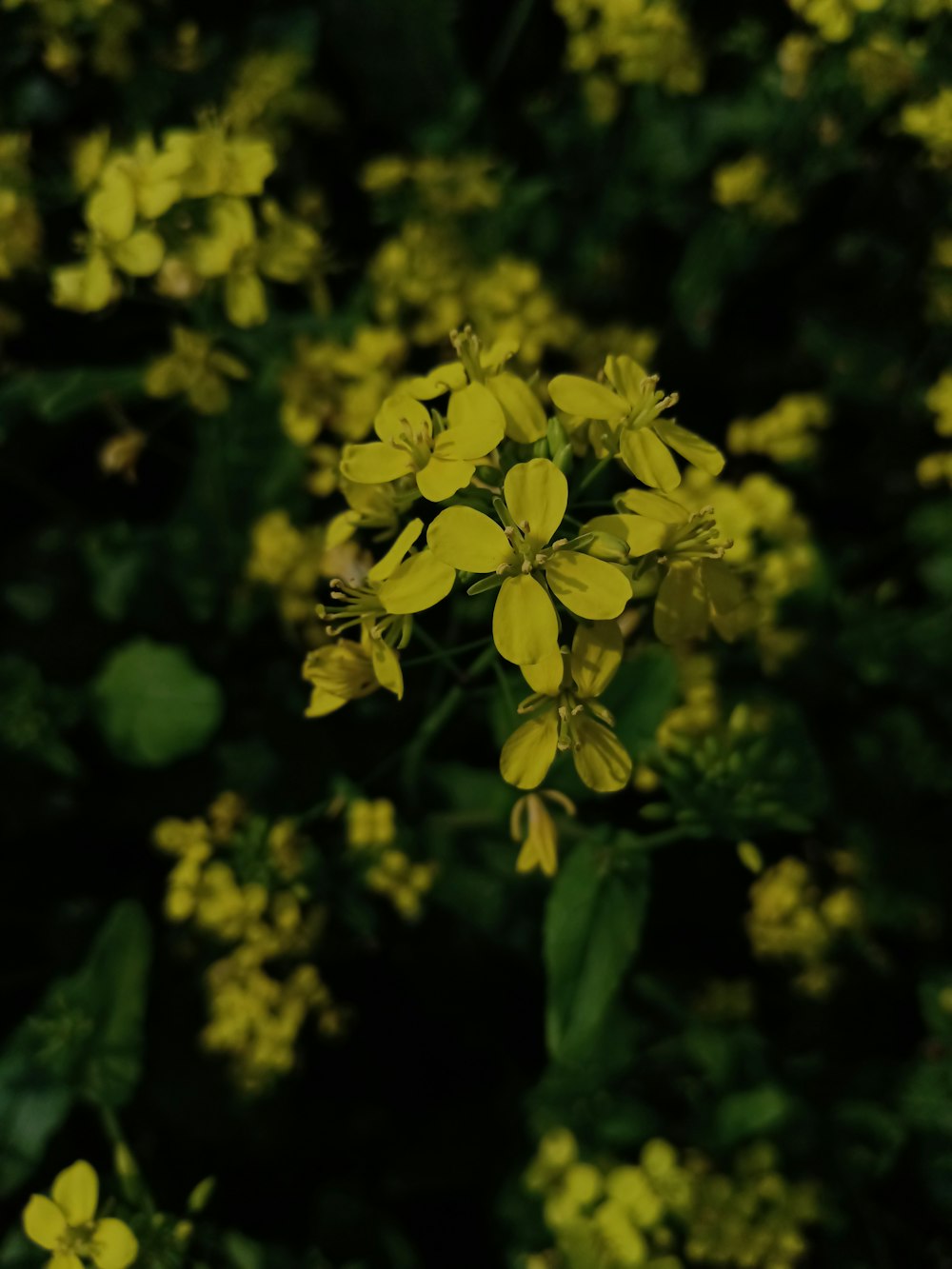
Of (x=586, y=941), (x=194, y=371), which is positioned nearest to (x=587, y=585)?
(x=586, y=941)

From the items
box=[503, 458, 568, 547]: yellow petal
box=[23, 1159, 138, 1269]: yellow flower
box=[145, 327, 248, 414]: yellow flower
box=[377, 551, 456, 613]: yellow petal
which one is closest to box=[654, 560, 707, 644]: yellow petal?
box=[503, 458, 568, 547]: yellow petal

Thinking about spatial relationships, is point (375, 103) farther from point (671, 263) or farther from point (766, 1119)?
point (766, 1119)

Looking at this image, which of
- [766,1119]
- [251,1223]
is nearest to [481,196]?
[766,1119]

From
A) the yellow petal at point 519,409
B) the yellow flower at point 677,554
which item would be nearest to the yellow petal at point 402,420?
the yellow petal at point 519,409

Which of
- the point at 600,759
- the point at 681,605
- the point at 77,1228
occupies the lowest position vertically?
the point at 77,1228

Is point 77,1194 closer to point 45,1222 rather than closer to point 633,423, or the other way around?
point 45,1222

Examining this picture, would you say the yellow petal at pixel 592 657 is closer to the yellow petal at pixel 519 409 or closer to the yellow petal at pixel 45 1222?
the yellow petal at pixel 519 409
